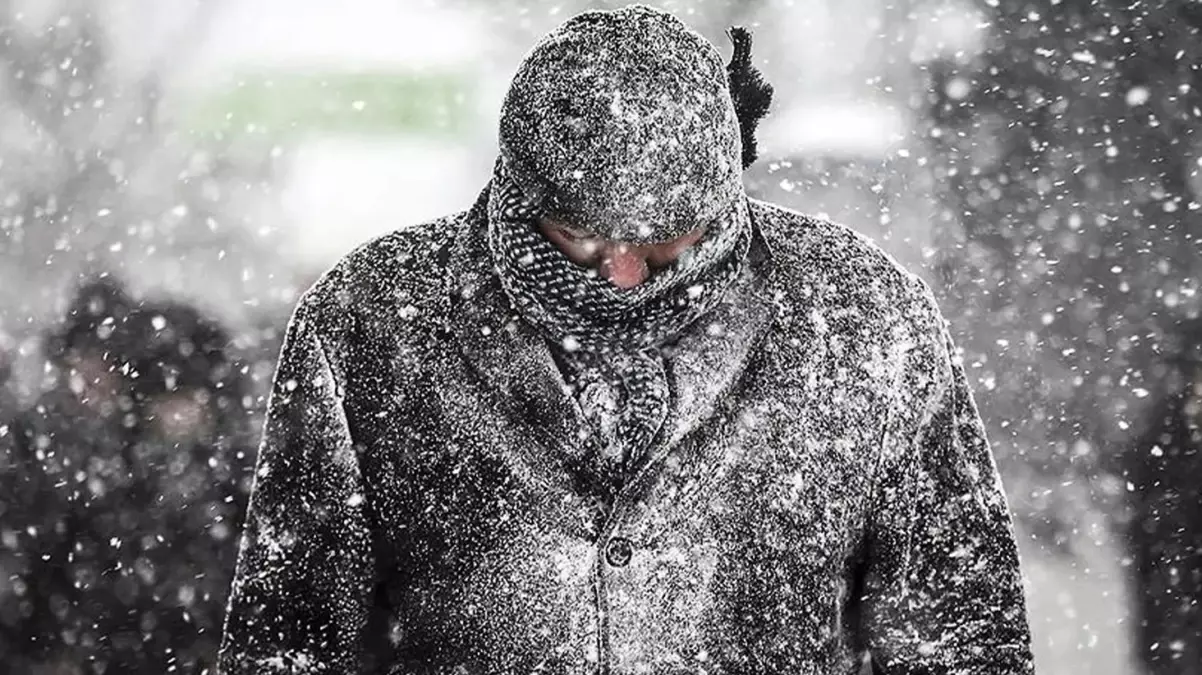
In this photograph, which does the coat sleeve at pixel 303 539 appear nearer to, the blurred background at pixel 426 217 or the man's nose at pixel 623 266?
the man's nose at pixel 623 266

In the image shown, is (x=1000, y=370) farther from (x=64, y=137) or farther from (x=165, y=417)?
(x=64, y=137)

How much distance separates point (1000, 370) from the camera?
4.54 m

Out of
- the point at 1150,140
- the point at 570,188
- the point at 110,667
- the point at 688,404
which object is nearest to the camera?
the point at 570,188

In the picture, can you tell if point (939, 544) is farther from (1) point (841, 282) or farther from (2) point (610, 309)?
(2) point (610, 309)

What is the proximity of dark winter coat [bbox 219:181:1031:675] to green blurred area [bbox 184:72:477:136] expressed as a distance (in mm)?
2770

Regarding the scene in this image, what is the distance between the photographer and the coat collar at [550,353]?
5.73ft

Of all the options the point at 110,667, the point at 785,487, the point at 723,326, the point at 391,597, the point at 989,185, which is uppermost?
the point at 723,326

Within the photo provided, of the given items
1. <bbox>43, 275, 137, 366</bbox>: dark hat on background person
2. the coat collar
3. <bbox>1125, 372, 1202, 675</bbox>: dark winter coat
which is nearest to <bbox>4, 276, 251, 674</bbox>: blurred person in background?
<bbox>43, 275, 137, 366</bbox>: dark hat on background person

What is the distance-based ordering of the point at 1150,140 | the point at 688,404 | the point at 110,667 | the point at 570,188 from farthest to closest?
the point at 110,667 < the point at 1150,140 < the point at 688,404 < the point at 570,188

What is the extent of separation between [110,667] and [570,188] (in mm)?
3739

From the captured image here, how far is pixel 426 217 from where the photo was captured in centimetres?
448

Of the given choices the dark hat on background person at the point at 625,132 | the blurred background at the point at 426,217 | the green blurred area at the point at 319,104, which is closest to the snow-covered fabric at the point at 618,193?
the dark hat on background person at the point at 625,132

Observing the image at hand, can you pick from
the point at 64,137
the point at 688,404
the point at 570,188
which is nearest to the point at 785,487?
the point at 688,404

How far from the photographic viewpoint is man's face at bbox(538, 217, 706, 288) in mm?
1636
